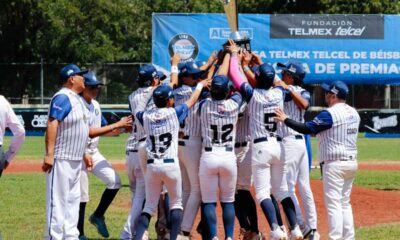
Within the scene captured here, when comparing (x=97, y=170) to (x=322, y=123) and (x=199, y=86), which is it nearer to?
(x=199, y=86)

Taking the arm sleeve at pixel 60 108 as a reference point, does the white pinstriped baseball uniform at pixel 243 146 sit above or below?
below

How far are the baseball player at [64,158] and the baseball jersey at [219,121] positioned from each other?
1413 millimetres

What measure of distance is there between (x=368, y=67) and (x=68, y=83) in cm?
2068

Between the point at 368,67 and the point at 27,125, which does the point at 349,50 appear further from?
the point at 27,125

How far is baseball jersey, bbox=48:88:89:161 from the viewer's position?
9.09 meters

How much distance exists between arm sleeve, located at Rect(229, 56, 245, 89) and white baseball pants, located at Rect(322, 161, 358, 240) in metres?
1.41

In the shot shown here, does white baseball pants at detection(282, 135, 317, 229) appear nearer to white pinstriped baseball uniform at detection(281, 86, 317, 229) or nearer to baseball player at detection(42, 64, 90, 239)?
white pinstriped baseball uniform at detection(281, 86, 317, 229)

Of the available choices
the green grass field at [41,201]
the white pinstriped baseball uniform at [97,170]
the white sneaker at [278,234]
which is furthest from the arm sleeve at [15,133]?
the white sneaker at [278,234]

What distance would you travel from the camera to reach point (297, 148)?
10617 millimetres

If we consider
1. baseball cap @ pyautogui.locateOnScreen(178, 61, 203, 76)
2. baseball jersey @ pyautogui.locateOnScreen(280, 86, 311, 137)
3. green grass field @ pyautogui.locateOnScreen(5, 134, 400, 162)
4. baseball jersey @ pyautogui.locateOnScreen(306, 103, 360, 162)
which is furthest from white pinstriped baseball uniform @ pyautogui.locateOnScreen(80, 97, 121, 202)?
green grass field @ pyautogui.locateOnScreen(5, 134, 400, 162)

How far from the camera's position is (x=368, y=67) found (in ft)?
94.4

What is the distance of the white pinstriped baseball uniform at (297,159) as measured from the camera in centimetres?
1060

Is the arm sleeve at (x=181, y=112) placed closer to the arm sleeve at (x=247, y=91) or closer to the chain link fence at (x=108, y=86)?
the arm sleeve at (x=247, y=91)

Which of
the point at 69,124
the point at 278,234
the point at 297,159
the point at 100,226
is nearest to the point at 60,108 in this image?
the point at 69,124
